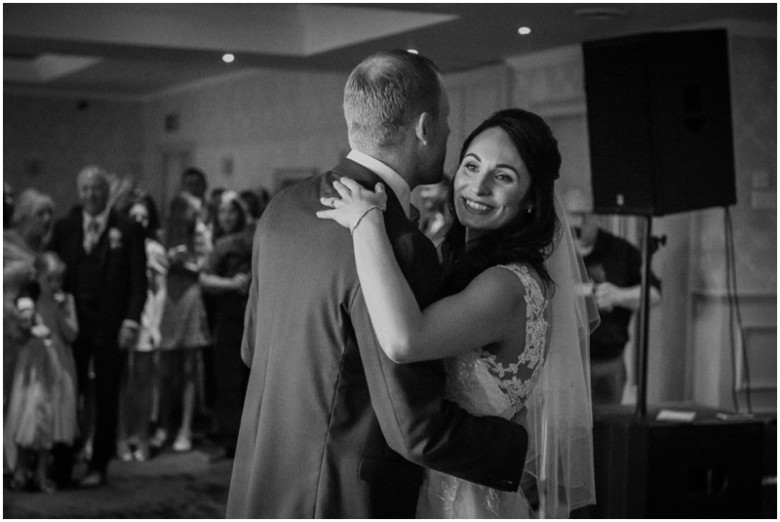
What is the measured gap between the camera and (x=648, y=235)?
12.8 feet

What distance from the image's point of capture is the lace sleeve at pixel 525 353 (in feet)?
6.44

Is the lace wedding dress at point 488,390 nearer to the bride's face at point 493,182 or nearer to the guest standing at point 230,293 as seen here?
the bride's face at point 493,182

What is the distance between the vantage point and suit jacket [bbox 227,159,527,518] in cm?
174

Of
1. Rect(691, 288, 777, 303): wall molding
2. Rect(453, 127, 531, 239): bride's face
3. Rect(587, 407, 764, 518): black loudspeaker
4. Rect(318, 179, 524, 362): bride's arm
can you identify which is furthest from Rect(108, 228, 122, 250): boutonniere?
Rect(318, 179, 524, 362): bride's arm

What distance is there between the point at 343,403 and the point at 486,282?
0.33 meters

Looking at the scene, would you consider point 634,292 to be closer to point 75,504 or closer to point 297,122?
point 75,504

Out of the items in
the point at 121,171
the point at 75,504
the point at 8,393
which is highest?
the point at 121,171

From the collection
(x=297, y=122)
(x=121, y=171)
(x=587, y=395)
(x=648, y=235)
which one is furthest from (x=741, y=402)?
(x=121, y=171)

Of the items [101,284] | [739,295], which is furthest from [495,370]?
[739,295]

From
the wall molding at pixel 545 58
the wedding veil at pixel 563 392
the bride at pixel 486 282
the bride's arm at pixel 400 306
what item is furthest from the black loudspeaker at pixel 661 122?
the wall molding at pixel 545 58

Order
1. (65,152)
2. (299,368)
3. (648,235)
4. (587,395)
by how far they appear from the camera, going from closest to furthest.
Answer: (299,368) → (587,395) → (648,235) → (65,152)

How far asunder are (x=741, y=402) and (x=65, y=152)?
9457 mm

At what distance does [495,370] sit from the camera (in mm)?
1981

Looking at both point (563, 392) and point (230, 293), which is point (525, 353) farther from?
point (230, 293)
